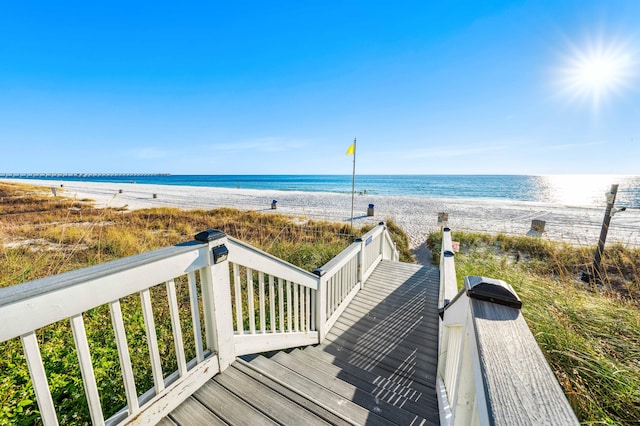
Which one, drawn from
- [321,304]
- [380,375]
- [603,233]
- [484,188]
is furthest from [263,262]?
[484,188]

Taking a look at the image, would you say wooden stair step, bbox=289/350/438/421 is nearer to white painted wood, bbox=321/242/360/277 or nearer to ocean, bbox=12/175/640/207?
white painted wood, bbox=321/242/360/277

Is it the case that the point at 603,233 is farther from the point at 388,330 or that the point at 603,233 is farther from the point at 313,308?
the point at 313,308

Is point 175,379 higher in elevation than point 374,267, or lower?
higher

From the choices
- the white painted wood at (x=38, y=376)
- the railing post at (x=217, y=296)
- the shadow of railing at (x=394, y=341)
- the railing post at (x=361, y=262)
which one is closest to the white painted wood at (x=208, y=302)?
the railing post at (x=217, y=296)

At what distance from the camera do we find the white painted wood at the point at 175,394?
143 centimetres

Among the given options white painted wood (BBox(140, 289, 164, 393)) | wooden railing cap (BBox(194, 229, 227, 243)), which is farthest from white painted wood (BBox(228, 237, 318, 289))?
white painted wood (BBox(140, 289, 164, 393))

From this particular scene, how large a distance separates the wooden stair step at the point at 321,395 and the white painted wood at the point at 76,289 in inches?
46.8

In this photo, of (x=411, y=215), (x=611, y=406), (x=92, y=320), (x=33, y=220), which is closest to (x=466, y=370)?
(x=611, y=406)

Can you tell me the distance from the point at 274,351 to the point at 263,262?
1098mm

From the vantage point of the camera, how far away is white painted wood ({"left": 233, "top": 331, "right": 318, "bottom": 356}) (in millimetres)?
2088

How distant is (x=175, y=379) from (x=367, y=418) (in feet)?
4.43

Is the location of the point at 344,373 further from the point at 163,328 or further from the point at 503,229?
the point at 503,229

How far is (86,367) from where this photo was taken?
119 centimetres

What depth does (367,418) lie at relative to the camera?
1.80 m
